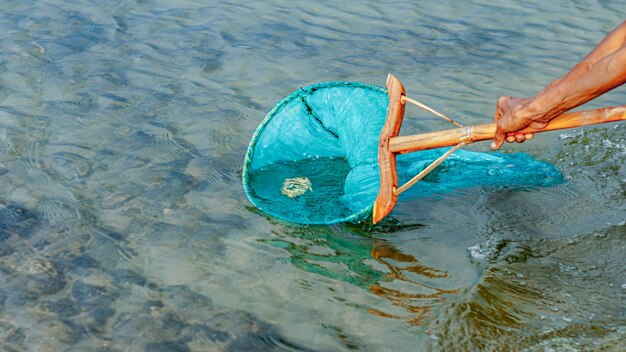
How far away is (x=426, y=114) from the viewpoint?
559 centimetres

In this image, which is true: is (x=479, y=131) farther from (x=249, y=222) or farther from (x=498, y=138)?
(x=249, y=222)

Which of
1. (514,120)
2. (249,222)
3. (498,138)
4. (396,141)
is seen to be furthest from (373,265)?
(514,120)

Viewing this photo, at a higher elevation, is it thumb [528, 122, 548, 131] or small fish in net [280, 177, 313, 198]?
thumb [528, 122, 548, 131]

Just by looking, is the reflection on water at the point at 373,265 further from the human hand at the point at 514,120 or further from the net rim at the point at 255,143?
the human hand at the point at 514,120

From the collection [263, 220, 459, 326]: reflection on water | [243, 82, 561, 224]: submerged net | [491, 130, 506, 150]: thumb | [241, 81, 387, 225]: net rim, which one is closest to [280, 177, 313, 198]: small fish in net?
[243, 82, 561, 224]: submerged net

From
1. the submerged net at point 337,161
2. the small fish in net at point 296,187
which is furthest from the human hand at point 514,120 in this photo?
the small fish in net at point 296,187

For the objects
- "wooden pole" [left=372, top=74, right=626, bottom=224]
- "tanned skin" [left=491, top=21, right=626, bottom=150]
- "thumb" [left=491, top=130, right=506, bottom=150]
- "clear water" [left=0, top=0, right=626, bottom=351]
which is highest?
"tanned skin" [left=491, top=21, right=626, bottom=150]

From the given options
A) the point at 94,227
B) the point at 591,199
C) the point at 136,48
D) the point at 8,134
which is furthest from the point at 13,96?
the point at 591,199

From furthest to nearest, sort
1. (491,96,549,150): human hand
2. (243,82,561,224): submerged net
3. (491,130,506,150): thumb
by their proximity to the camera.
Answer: (243,82,561,224): submerged net < (491,130,506,150): thumb < (491,96,549,150): human hand

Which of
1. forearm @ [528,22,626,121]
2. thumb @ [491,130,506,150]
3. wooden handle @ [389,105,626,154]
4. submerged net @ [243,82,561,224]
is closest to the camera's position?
forearm @ [528,22,626,121]

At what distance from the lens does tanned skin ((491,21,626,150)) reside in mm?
2902

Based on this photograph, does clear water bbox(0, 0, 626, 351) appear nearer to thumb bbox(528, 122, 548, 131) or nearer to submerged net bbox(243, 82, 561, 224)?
submerged net bbox(243, 82, 561, 224)

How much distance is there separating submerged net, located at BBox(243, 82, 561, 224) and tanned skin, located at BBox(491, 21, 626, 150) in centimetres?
101

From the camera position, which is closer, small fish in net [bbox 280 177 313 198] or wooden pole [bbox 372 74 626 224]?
wooden pole [bbox 372 74 626 224]
